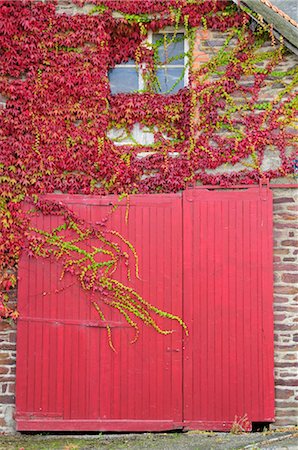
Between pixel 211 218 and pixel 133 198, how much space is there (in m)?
1.04

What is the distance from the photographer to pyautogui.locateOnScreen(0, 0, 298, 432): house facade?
7.93 m

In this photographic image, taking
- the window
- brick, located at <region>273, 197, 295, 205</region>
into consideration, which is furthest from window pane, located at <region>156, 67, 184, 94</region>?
brick, located at <region>273, 197, 295, 205</region>

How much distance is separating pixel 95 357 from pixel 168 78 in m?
3.84

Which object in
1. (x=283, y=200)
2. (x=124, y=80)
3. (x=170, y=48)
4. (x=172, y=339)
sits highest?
(x=170, y=48)

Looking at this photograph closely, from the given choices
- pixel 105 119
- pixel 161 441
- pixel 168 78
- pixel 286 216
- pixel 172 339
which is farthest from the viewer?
pixel 168 78

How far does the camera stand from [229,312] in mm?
7801

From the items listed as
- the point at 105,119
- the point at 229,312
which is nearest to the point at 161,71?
the point at 105,119

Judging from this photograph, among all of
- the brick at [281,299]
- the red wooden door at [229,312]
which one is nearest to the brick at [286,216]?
Answer: the red wooden door at [229,312]

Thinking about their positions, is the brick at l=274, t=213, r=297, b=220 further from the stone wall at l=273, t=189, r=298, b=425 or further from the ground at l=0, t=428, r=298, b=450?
the ground at l=0, t=428, r=298, b=450

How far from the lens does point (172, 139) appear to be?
27.2ft

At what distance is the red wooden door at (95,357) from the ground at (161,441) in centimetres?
15

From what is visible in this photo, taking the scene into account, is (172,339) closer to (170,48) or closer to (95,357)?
(95,357)

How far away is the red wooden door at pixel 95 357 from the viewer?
25.5 feet

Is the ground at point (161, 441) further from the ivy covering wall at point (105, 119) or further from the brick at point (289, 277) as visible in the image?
the brick at point (289, 277)
